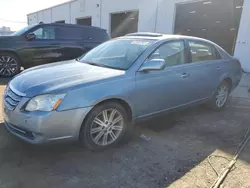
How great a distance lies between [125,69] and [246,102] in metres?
4.00

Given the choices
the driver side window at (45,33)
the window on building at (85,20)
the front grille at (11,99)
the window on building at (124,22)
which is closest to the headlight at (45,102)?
the front grille at (11,99)

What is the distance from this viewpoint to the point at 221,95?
488 centimetres

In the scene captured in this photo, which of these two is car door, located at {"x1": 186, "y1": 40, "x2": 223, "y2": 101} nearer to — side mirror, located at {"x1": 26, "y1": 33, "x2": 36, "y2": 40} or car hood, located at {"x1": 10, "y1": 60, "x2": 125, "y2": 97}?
car hood, located at {"x1": 10, "y1": 60, "x2": 125, "y2": 97}

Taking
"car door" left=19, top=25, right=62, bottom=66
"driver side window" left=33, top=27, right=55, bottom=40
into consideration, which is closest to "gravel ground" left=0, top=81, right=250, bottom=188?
"car door" left=19, top=25, right=62, bottom=66

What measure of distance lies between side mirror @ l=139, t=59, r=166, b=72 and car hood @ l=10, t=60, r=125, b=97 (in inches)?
13.1

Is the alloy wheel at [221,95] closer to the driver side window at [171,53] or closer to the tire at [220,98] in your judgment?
the tire at [220,98]

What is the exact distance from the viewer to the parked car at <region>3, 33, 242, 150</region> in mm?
2602

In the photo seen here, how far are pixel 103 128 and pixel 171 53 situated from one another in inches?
67.2

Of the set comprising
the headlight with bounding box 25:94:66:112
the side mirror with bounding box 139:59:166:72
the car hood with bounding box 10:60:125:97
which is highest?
the side mirror with bounding box 139:59:166:72

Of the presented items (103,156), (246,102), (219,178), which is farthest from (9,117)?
(246,102)

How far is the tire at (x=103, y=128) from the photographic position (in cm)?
284

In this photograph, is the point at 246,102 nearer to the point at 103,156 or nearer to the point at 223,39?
the point at 103,156

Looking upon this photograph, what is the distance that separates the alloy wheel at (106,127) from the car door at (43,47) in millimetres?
5182

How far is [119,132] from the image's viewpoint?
321 centimetres
